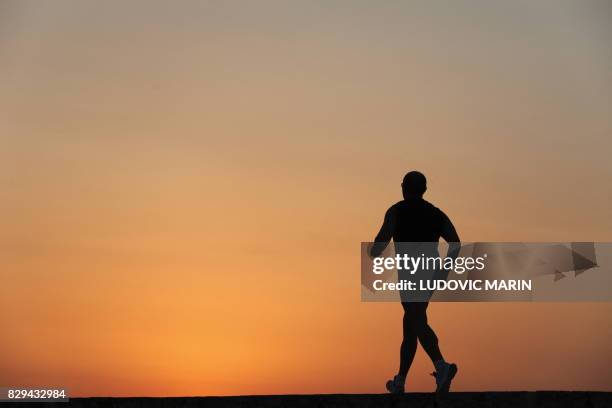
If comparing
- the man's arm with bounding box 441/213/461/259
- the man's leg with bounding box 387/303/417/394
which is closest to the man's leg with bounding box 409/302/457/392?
the man's leg with bounding box 387/303/417/394

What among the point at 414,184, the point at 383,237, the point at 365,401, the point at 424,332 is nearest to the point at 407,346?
the point at 424,332

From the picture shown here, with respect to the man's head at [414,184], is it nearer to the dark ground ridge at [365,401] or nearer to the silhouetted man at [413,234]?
the silhouetted man at [413,234]

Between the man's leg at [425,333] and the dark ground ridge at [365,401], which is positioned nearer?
the dark ground ridge at [365,401]

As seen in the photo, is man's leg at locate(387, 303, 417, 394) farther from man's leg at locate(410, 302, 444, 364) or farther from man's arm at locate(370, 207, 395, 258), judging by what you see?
man's arm at locate(370, 207, 395, 258)

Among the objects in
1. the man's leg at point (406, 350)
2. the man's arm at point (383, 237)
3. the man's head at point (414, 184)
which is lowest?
the man's leg at point (406, 350)

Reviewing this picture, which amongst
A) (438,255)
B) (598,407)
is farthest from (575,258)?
(598,407)

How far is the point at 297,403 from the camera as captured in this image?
8906mm

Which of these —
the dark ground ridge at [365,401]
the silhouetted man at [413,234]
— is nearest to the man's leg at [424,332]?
the silhouetted man at [413,234]

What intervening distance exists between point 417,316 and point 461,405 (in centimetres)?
339

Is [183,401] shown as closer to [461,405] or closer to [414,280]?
[461,405]

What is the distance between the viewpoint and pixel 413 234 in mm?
12422

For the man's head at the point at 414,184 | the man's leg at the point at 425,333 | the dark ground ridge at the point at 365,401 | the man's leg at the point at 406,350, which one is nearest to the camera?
the dark ground ridge at the point at 365,401

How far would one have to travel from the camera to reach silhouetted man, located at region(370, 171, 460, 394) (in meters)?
12.3

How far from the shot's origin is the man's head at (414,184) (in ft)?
40.8
